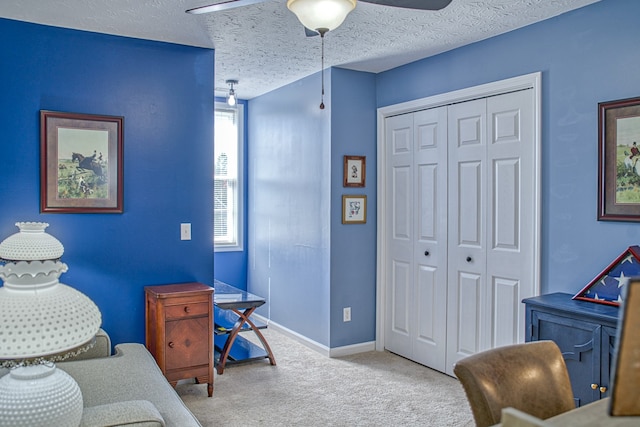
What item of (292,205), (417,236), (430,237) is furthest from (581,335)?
(292,205)

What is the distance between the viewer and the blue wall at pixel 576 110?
278 centimetres

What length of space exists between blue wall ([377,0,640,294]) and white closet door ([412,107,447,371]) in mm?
791

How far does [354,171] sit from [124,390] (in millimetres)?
2749

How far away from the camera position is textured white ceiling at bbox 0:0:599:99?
115 inches

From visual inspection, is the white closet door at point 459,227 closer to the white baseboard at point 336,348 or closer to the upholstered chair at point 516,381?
the white baseboard at point 336,348

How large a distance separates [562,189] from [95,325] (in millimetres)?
2696

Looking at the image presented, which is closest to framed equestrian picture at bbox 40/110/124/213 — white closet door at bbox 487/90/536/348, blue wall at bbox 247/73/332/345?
blue wall at bbox 247/73/332/345

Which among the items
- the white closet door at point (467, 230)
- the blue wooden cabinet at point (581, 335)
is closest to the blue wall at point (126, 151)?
the white closet door at point (467, 230)

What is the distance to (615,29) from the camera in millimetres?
2797

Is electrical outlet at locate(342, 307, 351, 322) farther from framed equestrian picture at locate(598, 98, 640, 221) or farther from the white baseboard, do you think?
→ framed equestrian picture at locate(598, 98, 640, 221)

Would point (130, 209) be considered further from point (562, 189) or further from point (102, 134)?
point (562, 189)

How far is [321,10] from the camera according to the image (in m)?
2.01

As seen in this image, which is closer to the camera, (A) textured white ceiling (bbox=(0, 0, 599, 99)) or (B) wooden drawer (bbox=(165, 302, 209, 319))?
(A) textured white ceiling (bbox=(0, 0, 599, 99))

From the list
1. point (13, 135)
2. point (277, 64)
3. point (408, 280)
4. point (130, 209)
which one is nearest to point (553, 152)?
point (408, 280)
